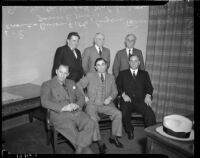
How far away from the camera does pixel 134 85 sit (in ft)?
10.7

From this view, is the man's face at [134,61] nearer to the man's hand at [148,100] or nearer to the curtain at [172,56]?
the man's hand at [148,100]

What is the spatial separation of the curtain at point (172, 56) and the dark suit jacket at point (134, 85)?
1.73 ft

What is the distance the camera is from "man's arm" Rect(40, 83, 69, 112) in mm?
2611

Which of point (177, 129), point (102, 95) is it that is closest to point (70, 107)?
point (102, 95)

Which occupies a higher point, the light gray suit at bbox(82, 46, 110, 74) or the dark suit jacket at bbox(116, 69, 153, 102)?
the light gray suit at bbox(82, 46, 110, 74)

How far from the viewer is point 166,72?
12.0 feet

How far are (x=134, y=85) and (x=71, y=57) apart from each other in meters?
1.02

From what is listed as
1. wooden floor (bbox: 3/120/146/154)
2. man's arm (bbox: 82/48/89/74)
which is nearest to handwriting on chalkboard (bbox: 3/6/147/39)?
man's arm (bbox: 82/48/89/74)

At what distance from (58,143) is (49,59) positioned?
61.3 inches

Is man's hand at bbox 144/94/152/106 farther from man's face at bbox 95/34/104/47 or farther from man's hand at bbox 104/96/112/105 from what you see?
man's face at bbox 95/34/104/47

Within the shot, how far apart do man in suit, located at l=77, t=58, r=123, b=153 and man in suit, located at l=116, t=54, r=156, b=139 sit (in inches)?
7.0

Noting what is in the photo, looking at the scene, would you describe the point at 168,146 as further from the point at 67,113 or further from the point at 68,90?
the point at 68,90

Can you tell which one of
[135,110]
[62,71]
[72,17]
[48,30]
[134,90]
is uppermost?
[72,17]

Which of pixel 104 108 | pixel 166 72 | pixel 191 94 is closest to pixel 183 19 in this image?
pixel 166 72
